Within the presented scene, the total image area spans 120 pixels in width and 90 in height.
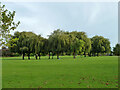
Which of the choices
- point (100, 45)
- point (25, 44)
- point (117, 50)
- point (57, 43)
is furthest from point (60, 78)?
point (117, 50)

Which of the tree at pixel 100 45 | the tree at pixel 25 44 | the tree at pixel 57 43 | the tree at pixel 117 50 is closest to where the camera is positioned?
the tree at pixel 57 43

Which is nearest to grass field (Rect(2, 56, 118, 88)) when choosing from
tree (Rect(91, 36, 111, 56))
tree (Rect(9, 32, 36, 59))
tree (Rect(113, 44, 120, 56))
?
tree (Rect(9, 32, 36, 59))

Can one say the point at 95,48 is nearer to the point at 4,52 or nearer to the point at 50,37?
the point at 50,37

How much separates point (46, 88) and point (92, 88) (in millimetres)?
2524

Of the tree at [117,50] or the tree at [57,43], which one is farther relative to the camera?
the tree at [117,50]

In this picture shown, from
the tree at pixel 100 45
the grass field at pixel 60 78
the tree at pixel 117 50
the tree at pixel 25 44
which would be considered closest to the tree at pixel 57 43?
the tree at pixel 25 44

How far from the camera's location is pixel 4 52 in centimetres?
10044

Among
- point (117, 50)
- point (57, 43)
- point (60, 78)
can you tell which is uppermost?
point (57, 43)

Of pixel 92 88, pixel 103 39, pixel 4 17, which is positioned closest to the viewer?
pixel 4 17

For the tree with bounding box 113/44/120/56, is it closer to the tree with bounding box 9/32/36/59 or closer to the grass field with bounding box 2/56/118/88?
the tree with bounding box 9/32/36/59

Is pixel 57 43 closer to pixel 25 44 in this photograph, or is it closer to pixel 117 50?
pixel 25 44

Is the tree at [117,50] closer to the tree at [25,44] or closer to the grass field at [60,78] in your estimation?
the tree at [25,44]

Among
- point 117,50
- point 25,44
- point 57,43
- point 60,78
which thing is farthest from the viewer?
point 117,50

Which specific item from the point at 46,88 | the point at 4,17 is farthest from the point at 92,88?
the point at 4,17
